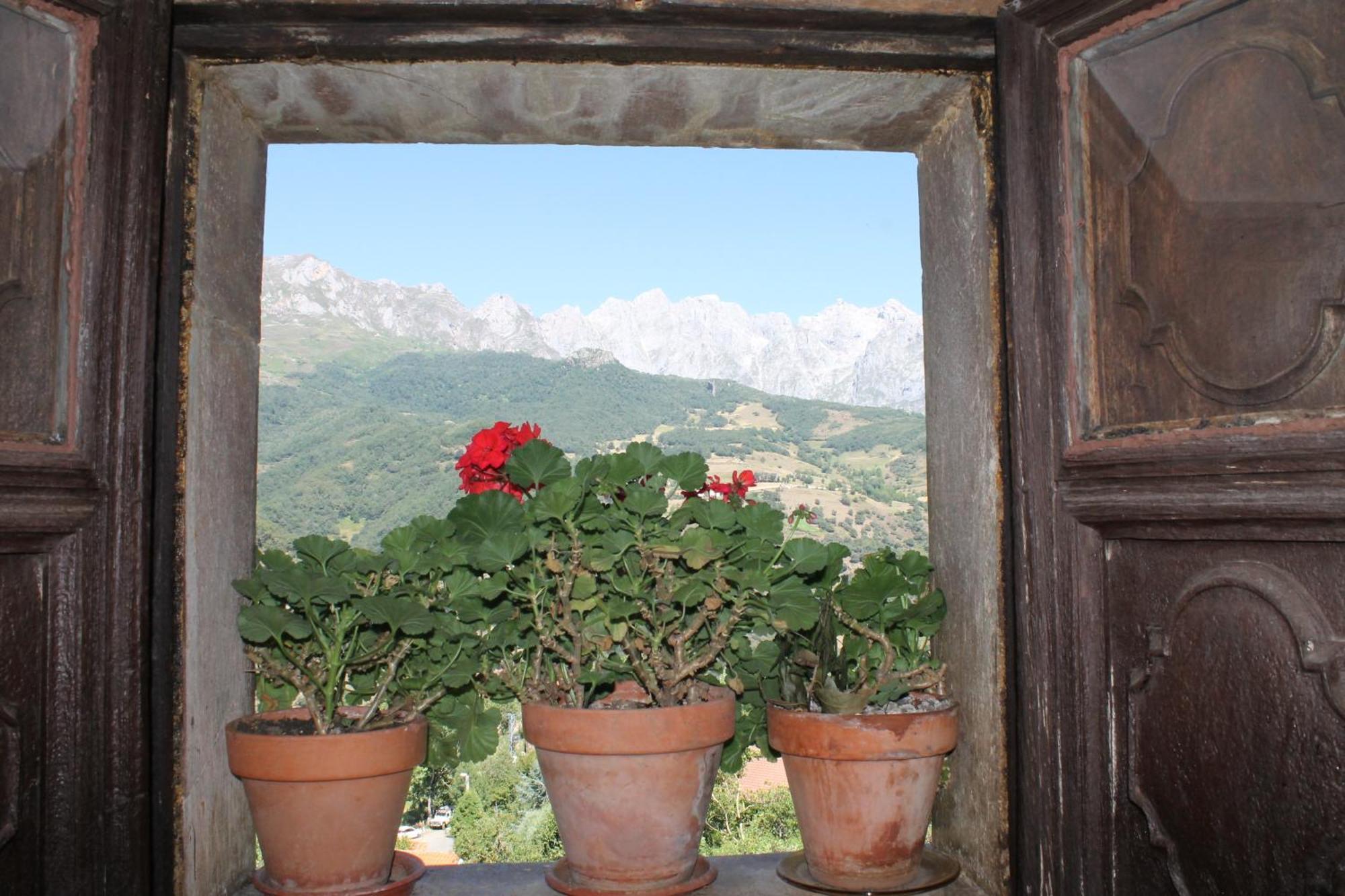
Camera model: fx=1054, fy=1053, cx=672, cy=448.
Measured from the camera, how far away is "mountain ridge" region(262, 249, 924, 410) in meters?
42.5

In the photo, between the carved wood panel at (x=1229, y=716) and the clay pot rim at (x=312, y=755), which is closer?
the carved wood panel at (x=1229, y=716)

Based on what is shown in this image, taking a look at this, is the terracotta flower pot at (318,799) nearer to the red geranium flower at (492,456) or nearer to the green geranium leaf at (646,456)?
the red geranium flower at (492,456)

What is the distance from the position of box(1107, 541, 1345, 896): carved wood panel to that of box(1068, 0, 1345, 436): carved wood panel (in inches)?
10.3

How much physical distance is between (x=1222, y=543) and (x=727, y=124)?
146cm

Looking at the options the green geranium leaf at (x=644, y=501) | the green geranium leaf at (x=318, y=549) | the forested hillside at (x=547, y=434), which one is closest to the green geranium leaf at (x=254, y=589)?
the green geranium leaf at (x=318, y=549)

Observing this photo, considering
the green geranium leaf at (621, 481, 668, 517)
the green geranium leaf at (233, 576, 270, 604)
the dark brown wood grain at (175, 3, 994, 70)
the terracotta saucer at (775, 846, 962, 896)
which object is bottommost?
the terracotta saucer at (775, 846, 962, 896)

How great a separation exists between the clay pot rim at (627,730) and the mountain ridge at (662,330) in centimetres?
2535

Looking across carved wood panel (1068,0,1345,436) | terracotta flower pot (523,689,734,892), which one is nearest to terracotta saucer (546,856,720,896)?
terracotta flower pot (523,689,734,892)

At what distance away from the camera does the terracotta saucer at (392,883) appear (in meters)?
2.15

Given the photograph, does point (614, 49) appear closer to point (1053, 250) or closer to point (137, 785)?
point (1053, 250)

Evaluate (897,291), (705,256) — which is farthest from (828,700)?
(897,291)

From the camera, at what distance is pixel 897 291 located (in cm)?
8250

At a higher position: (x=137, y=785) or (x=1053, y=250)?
(x=1053, y=250)

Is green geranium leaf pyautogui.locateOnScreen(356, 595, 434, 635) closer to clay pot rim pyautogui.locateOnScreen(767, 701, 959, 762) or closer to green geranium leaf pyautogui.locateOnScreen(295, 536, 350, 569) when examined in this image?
green geranium leaf pyautogui.locateOnScreen(295, 536, 350, 569)
